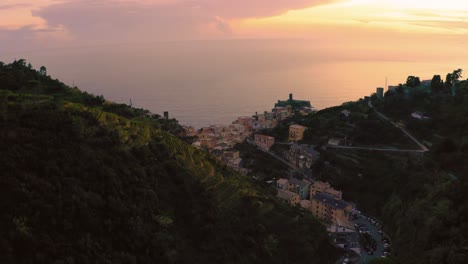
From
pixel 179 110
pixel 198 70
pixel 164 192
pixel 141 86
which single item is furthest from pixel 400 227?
pixel 198 70

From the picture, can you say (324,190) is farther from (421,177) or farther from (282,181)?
(421,177)

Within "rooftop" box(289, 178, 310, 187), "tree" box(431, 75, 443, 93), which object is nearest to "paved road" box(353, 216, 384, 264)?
"rooftop" box(289, 178, 310, 187)

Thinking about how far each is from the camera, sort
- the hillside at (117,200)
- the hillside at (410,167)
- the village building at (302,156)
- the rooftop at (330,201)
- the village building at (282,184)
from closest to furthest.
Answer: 1. the hillside at (117,200)
2. the hillside at (410,167)
3. the rooftop at (330,201)
4. the village building at (282,184)
5. the village building at (302,156)

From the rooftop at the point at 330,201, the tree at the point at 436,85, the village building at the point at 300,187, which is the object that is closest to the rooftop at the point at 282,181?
the village building at the point at 300,187

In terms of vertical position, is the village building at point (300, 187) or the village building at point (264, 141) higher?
the village building at point (264, 141)

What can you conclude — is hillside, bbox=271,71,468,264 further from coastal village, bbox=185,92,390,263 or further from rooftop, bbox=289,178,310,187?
rooftop, bbox=289,178,310,187

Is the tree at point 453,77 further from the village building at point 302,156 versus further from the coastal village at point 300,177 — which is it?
the village building at point 302,156

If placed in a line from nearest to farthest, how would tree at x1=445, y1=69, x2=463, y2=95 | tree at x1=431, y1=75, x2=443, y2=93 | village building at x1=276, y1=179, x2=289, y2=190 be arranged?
village building at x1=276, y1=179, x2=289, y2=190, tree at x1=431, y1=75, x2=443, y2=93, tree at x1=445, y1=69, x2=463, y2=95

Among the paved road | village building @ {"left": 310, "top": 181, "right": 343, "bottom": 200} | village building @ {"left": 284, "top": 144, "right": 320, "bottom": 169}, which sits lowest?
the paved road
